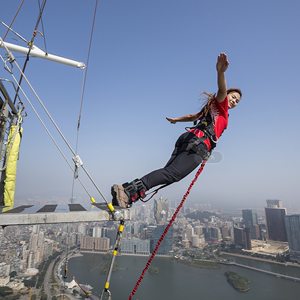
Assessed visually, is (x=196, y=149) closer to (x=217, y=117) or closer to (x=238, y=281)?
(x=217, y=117)

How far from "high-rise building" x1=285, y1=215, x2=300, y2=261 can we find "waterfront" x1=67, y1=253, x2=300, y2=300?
5.54 metres

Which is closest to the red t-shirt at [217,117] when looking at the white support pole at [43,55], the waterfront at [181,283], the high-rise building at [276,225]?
the white support pole at [43,55]

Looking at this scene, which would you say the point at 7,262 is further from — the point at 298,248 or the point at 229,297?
the point at 298,248

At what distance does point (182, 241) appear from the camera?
3478 centimetres

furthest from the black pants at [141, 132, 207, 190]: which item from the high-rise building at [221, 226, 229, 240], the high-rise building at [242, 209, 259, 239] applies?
the high-rise building at [242, 209, 259, 239]

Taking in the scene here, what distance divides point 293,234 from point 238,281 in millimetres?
16454

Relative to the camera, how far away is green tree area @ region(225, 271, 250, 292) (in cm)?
1986

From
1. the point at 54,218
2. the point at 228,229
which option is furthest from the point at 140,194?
the point at 228,229

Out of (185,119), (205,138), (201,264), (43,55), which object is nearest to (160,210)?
(201,264)

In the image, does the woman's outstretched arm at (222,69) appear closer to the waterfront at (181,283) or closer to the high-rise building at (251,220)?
the waterfront at (181,283)

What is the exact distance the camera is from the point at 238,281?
20.8m

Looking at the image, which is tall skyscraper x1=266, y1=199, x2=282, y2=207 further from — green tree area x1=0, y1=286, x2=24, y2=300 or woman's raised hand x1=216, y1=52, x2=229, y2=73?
woman's raised hand x1=216, y1=52, x2=229, y2=73

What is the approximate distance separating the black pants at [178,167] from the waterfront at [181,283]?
21064 mm

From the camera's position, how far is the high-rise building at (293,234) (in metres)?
28.3
